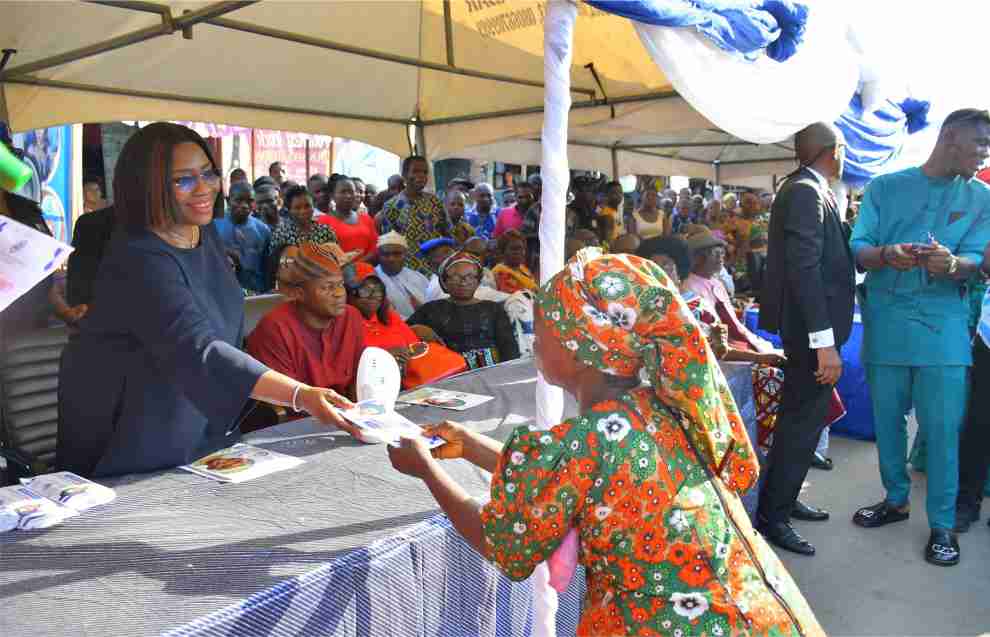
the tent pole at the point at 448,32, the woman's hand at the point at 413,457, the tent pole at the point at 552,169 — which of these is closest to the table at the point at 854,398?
the tent pole at the point at 448,32

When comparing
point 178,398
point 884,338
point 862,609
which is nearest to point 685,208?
point 884,338

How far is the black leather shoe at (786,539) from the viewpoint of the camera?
11.0 ft

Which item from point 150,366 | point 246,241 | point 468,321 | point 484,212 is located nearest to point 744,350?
point 468,321

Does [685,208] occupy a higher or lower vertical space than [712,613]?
higher

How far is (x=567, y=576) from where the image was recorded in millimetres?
1275

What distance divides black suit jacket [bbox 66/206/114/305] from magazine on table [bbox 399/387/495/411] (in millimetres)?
1573

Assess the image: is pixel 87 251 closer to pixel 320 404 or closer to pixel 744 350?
pixel 320 404

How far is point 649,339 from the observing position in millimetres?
1224

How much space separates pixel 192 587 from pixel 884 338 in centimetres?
312

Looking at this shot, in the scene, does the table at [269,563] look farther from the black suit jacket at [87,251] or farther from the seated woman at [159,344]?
the black suit jacket at [87,251]

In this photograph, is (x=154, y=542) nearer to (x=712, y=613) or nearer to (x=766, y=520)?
(x=712, y=613)

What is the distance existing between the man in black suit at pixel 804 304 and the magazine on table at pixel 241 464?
7.37 ft

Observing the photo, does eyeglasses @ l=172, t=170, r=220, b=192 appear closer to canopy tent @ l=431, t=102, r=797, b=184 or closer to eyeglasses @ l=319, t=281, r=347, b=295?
eyeglasses @ l=319, t=281, r=347, b=295

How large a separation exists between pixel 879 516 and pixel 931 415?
2.23 feet
